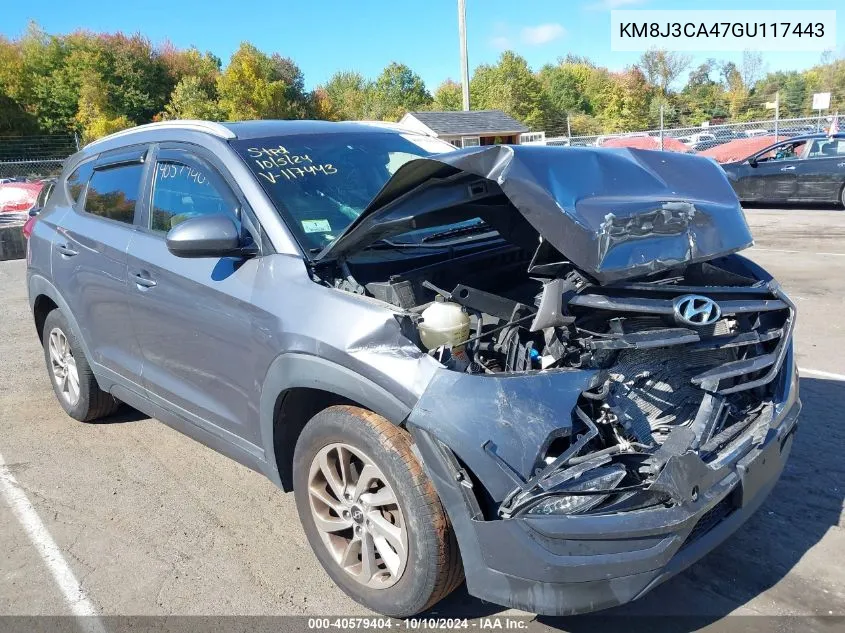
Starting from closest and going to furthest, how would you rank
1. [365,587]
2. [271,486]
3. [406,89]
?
1. [365,587]
2. [271,486]
3. [406,89]

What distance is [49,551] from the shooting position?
3.46 metres

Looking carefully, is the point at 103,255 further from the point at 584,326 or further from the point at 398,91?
the point at 398,91

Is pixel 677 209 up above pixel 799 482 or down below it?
above

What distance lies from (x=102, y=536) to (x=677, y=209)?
3.17m

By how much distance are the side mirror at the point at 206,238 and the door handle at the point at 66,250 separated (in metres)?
1.76

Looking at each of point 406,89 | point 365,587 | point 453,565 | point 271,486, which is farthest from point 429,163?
point 406,89

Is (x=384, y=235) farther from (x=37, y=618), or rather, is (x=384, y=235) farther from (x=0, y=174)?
(x=0, y=174)

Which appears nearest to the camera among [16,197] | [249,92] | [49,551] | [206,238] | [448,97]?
[206,238]

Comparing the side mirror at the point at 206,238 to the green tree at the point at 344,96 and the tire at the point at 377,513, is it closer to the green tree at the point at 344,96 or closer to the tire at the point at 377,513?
the tire at the point at 377,513

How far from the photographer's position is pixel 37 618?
2.97 metres

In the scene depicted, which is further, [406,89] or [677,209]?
[406,89]

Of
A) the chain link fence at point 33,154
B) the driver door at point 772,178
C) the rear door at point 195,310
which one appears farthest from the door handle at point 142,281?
the chain link fence at point 33,154

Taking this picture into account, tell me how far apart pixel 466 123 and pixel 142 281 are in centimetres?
2428

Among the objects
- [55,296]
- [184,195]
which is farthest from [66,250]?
[184,195]
